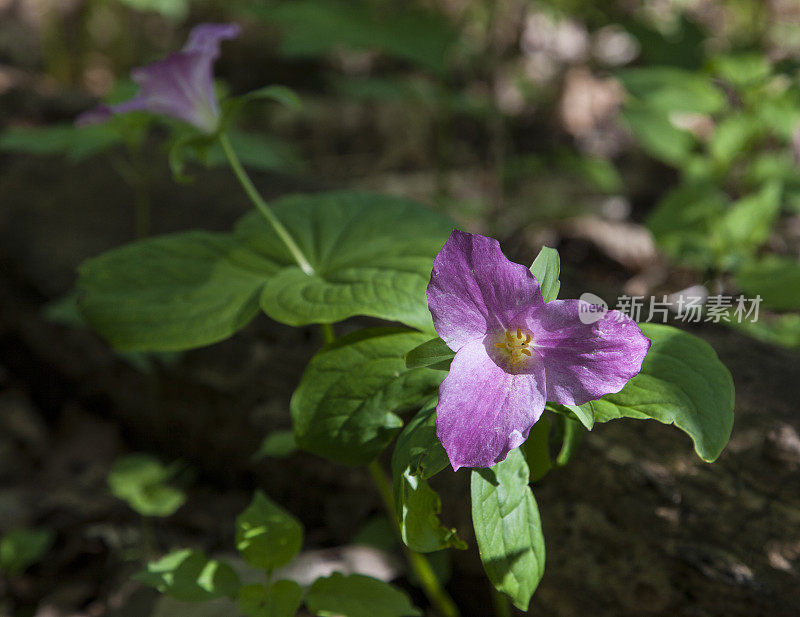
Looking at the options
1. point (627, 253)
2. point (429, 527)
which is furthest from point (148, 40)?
point (429, 527)

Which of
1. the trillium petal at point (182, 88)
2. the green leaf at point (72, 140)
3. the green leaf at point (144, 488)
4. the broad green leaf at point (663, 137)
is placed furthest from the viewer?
the broad green leaf at point (663, 137)

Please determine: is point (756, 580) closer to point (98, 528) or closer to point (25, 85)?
point (98, 528)

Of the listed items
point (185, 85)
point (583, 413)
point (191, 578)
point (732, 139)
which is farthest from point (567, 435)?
point (732, 139)

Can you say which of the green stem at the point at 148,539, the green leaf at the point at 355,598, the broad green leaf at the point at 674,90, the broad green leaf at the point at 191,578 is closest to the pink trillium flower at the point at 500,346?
the green leaf at the point at 355,598

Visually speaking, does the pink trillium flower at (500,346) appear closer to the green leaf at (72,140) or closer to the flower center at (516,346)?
the flower center at (516,346)

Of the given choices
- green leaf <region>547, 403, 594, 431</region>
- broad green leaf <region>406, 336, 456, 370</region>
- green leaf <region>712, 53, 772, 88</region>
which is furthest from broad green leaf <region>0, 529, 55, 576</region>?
green leaf <region>712, 53, 772, 88</region>

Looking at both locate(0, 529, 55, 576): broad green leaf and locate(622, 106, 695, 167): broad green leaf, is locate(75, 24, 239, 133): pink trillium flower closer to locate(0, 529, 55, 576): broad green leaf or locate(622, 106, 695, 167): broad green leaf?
locate(0, 529, 55, 576): broad green leaf
